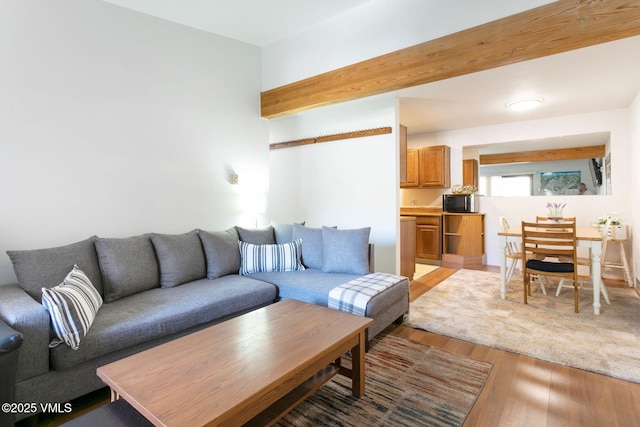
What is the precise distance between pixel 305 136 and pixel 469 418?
12.2 feet

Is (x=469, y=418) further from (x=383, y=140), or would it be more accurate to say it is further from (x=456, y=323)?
(x=383, y=140)

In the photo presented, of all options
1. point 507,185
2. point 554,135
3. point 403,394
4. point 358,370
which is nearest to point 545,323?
point 403,394

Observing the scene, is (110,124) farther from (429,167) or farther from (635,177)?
(635,177)

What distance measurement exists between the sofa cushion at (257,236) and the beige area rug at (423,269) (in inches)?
94.5

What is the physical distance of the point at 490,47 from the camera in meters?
2.54

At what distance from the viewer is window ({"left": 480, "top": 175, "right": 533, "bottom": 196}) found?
6.58 metres

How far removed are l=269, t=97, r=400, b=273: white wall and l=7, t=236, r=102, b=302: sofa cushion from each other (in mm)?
2436

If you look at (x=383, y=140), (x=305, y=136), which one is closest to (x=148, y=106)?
(x=305, y=136)

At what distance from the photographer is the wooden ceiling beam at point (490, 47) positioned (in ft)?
7.00

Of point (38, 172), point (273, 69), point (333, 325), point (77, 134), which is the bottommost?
point (333, 325)

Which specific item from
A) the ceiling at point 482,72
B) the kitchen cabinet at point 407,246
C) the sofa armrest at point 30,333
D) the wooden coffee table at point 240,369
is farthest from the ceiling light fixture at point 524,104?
the sofa armrest at point 30,333

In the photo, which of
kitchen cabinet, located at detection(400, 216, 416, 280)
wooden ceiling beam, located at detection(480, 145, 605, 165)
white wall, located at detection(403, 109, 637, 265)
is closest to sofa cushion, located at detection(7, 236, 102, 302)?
kitchen cabinet, located at detection(400, 216, 416, 280)

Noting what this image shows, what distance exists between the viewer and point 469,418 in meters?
1.75

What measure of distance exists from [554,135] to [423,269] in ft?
9.52
